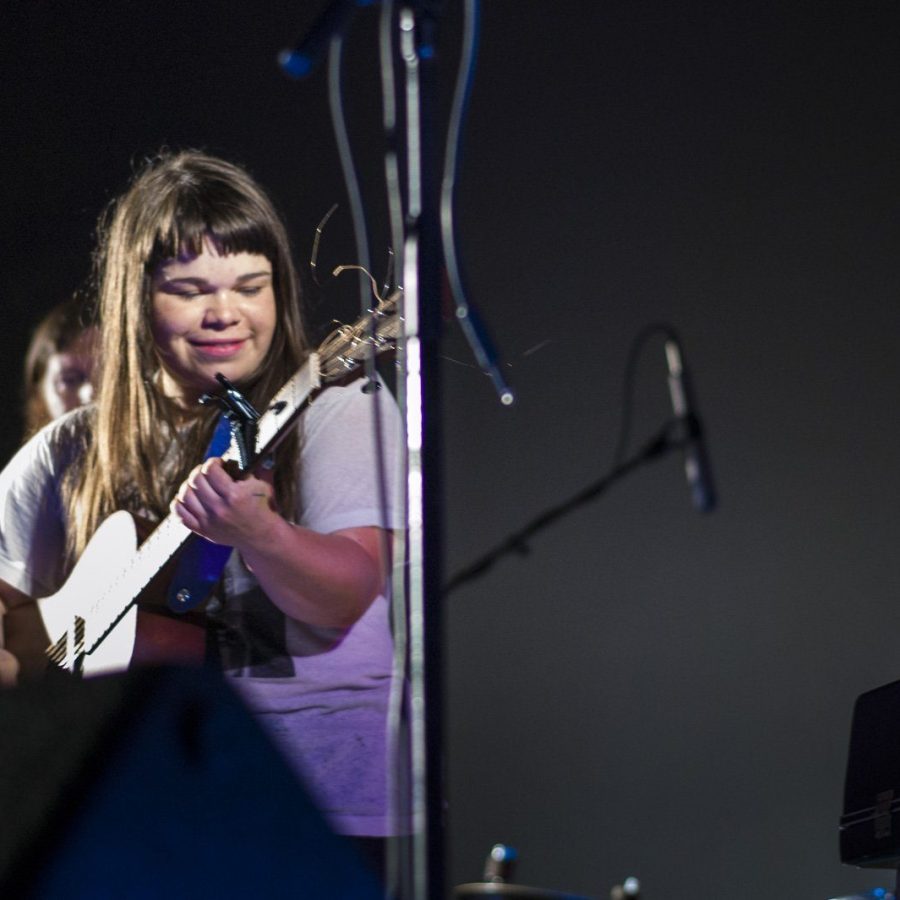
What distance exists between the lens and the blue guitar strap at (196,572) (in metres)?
2.07

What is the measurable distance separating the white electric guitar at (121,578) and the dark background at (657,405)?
1.28 ft

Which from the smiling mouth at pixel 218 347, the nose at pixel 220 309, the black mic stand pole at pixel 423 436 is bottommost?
the black mic stand pole at pixel 423 436

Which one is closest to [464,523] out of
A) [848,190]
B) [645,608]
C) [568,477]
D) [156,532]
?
[568,477]

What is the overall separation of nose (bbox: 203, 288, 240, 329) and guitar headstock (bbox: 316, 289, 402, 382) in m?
0.21

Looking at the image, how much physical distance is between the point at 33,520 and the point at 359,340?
0.70 meters

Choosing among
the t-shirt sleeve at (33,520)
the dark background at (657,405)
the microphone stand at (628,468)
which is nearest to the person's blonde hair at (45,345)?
the t-shirt sleeve at (33,520)

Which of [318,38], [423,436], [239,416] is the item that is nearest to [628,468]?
[423,436]

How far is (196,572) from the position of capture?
2074 mm

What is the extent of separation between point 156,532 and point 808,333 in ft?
4.17

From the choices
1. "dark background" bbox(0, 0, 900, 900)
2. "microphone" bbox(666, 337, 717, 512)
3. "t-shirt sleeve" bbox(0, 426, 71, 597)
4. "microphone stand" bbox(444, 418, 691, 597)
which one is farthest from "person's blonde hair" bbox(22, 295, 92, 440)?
"microphone" bbox(666, 337, 717, 512)

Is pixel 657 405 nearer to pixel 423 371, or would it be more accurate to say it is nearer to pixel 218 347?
pixel 218 347

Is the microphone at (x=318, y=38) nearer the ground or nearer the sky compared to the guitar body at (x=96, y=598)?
nearer the sky

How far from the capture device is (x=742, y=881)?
2531 mm

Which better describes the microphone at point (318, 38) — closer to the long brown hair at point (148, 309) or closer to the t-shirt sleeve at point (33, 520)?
the long brown hair at point (148, 309)
